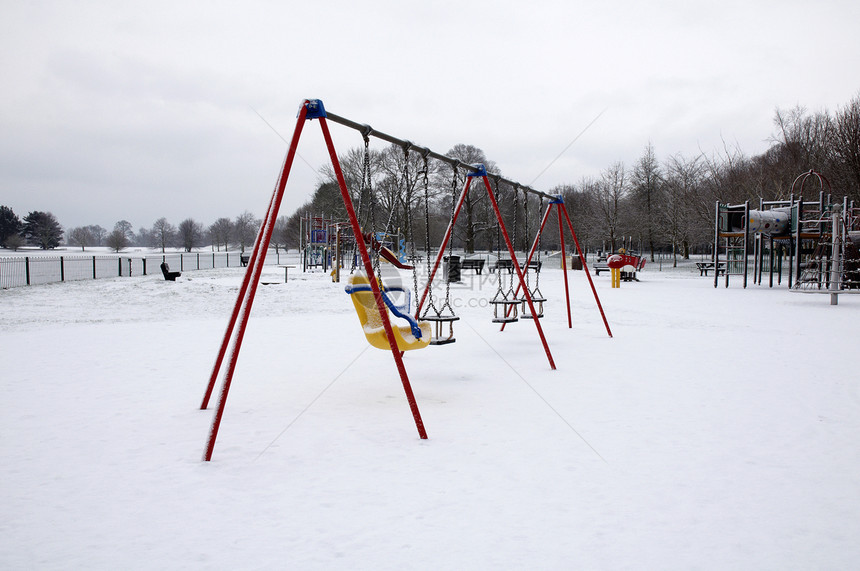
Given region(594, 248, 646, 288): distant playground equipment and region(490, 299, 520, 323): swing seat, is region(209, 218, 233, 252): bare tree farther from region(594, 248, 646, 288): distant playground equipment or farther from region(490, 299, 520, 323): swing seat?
region(490, 299, 520, 323): swing seat

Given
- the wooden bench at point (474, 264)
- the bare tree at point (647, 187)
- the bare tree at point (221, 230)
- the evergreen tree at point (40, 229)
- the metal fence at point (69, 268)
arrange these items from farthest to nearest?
the bare tree at point (221, 230) < the evergreen tree at point (40, 229) < the bare tree at point (647, 187) < the wooden bench at point (474, 264) < the metal fence at point (69, 268)

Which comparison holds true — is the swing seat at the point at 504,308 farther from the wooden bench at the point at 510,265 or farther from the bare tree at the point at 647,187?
the bare tree at the point at 647,187

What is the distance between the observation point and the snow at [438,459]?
105 inches

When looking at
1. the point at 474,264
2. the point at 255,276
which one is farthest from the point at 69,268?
the point at 255,276

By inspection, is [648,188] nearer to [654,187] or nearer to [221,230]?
[654,187]

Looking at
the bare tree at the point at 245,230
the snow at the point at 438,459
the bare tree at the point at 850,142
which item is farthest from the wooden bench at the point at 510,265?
the bare tree at the point at 245,230

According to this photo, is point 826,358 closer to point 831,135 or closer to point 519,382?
point 519,382

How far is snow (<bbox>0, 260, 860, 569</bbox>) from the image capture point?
8.73 ft

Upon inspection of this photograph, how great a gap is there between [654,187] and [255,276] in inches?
A: 2003

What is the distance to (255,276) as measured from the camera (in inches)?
165

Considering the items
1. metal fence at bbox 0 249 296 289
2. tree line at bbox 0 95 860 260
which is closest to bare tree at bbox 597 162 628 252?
tree line at bbox 0 95 860 260

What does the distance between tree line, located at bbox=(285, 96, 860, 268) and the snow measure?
17.6 m

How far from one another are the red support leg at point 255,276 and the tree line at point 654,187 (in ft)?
64.8

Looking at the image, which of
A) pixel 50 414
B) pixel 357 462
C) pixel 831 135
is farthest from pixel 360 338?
pixel 831 135
